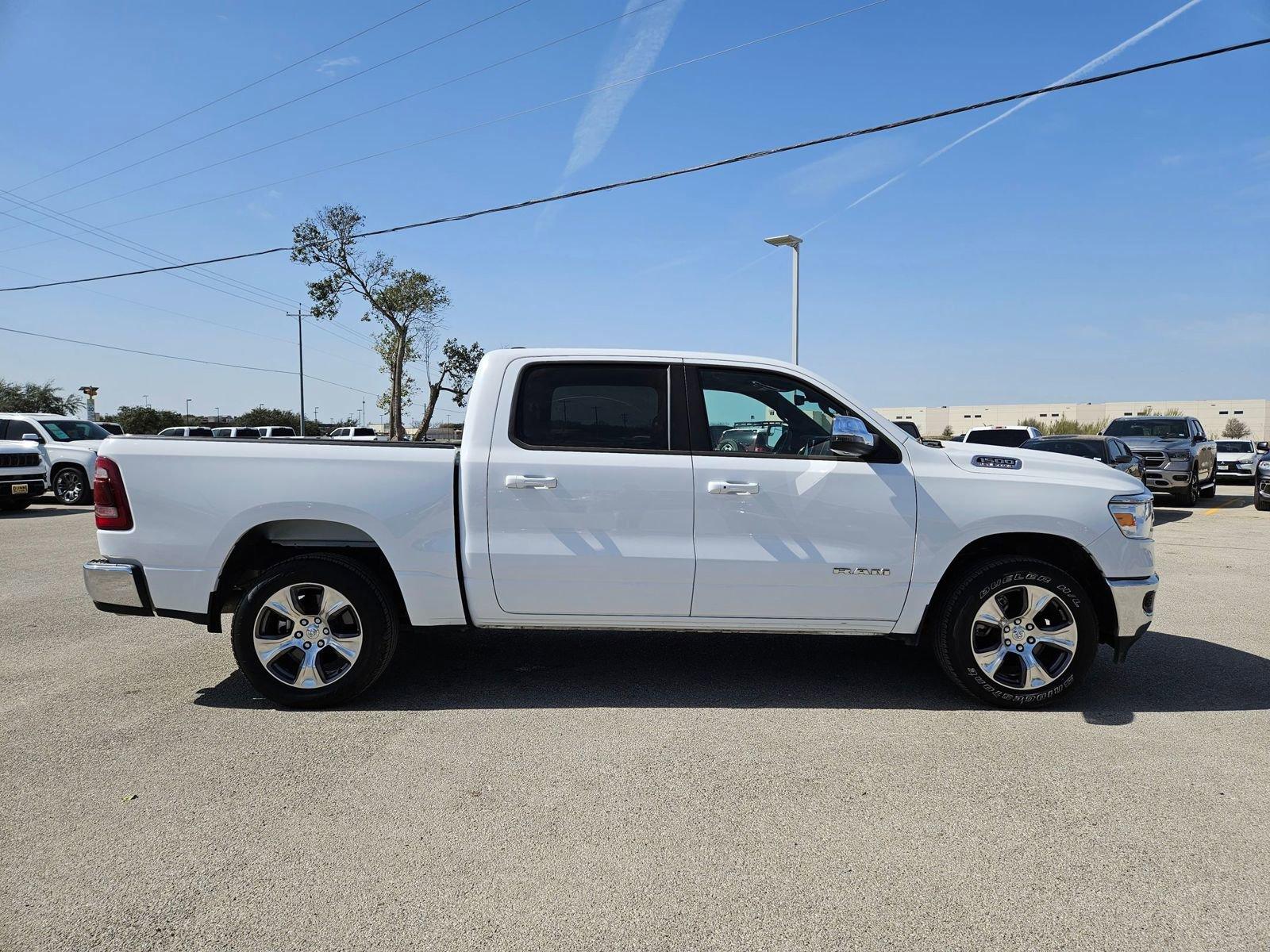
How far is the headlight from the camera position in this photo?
4.42m

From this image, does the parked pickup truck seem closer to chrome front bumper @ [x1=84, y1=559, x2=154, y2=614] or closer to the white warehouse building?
chrome front bumper @ [x1=84, y1=559, x2=154, y2=614]

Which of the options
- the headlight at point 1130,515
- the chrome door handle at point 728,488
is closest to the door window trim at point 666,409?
the chrome door handle at point 728,488

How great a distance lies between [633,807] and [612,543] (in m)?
1.45

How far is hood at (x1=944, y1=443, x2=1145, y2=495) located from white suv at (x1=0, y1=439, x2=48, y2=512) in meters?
16.5

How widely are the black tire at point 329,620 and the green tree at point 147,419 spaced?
61677mm

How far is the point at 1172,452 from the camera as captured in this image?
53.3ft

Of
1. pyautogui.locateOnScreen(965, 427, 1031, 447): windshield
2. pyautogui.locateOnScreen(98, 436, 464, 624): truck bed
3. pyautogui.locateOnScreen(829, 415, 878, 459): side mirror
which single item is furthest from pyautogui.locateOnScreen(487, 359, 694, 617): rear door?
pyautogui.locateOnScreen(965, 427, 1031, 447): windshield

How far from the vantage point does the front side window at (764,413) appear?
4.56 meters

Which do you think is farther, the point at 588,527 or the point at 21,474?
the point at 21,474

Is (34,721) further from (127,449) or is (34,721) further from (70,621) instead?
(70,621)

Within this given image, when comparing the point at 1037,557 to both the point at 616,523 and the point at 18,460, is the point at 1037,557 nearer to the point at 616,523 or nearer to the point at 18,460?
the point at 616,523

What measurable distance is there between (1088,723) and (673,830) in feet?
8.20

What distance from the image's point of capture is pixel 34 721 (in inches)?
166

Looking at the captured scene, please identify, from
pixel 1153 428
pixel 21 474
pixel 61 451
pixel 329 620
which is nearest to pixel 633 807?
pixel 329 620
